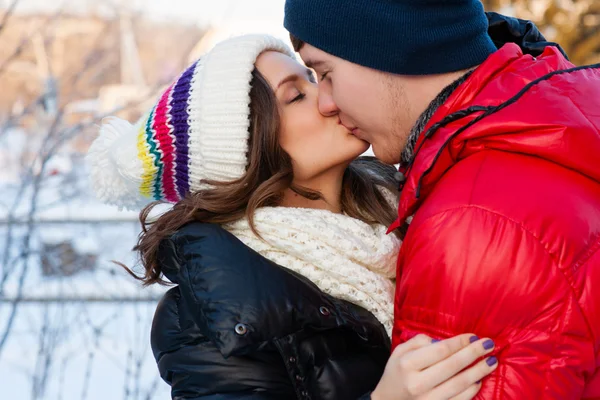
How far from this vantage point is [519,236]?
160cm

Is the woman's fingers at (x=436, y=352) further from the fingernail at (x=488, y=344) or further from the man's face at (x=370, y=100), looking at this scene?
the man's face at (x=370, y=100)

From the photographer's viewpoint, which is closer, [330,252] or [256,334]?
[256,334]

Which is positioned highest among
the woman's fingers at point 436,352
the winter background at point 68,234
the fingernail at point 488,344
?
the fingernail at point 488,344

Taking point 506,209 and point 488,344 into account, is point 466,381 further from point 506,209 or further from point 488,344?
point 506,209

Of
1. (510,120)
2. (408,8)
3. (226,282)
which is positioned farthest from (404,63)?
(226,282)

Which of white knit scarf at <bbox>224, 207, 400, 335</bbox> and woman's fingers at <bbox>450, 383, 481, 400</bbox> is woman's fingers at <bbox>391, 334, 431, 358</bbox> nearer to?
woman's fingers at <bbox>450, 383, 481, 400</bbox>

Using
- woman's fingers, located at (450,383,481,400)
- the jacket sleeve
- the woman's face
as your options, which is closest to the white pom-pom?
the woman's face

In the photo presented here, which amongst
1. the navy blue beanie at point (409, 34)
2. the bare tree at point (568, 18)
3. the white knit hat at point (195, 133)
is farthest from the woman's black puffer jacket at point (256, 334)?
the bare tree at point (568, 18)

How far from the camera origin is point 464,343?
1.66m

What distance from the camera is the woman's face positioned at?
2.49 m

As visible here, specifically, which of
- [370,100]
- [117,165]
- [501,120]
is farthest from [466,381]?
[117,165]

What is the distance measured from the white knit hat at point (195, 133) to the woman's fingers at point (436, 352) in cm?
97

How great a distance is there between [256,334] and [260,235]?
0.41 metres

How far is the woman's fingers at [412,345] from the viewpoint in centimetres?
173
